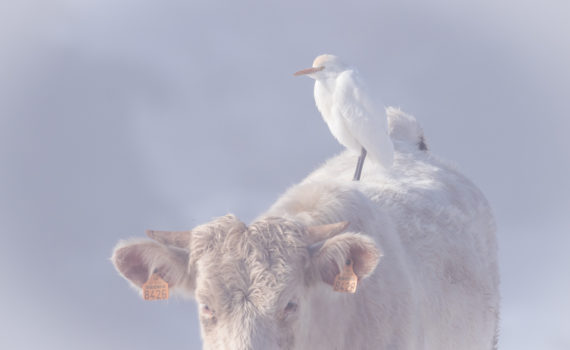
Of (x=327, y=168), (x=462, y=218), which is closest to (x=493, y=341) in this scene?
(x=462, y=218)

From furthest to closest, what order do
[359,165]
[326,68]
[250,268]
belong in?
[326,68] → [359,165] → [250,268]

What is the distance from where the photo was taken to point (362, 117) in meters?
8.14

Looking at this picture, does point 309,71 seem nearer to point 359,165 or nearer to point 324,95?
point 324,95

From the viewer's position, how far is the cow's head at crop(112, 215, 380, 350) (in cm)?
364

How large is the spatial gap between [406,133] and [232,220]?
485 cm

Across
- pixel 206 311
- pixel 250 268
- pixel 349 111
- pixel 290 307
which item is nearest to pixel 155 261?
pixel 206 311

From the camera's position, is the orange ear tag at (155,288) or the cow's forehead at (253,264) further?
the orange ear tag at (155,288)

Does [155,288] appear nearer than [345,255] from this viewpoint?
No

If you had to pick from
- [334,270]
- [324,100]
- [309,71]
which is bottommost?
[334,270]

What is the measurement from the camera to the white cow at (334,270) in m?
→ 3.71

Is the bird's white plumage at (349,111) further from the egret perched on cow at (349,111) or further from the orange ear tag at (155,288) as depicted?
the orange ear tag at (155,288)

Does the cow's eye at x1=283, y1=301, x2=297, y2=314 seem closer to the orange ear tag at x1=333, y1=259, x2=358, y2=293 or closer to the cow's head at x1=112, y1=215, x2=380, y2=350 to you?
the cow's head at x1=112, y1=215, x2=380, y2=350

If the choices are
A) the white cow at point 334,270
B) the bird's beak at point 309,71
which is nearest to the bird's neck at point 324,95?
the bird's beak at point 309,71

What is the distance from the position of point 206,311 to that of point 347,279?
799 mm
